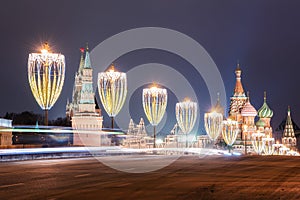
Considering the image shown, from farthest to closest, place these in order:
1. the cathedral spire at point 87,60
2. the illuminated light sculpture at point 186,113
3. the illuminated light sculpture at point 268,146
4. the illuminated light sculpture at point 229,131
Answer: the illuminated light sculpture at point 268,146, the illuminated light sculpture at point 229,131, the cathedral spire at point 87,60, the illuminated light sculpture at point 186,113

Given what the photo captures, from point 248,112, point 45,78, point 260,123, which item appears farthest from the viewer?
point 260,123

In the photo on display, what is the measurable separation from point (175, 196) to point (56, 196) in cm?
256

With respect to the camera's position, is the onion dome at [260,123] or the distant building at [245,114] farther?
the onion dome at [260,123]

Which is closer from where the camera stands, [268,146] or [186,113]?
[186,113]

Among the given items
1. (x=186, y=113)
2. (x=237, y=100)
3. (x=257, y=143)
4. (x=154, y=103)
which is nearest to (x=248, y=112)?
(x=237, y=100)

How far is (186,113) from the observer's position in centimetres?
6341

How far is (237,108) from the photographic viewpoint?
172 meters

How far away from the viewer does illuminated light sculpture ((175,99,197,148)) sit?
6303cm

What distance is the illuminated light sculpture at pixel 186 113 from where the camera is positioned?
2482 inches

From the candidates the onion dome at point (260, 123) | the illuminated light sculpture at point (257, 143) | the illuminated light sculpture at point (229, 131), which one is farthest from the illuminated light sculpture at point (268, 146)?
the onion dome at point (260, 123)

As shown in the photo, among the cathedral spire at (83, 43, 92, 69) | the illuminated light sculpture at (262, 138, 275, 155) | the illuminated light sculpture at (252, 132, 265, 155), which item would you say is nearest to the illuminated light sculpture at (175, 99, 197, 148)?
the cathedral spire at (83, 43, 92, 69)

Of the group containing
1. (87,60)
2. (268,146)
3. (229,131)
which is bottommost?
(268,146)

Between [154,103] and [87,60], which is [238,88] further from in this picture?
[154,103]

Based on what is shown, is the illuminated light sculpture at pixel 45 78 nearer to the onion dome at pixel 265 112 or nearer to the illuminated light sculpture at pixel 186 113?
the illuminated light sculpture at pixel 186 113
